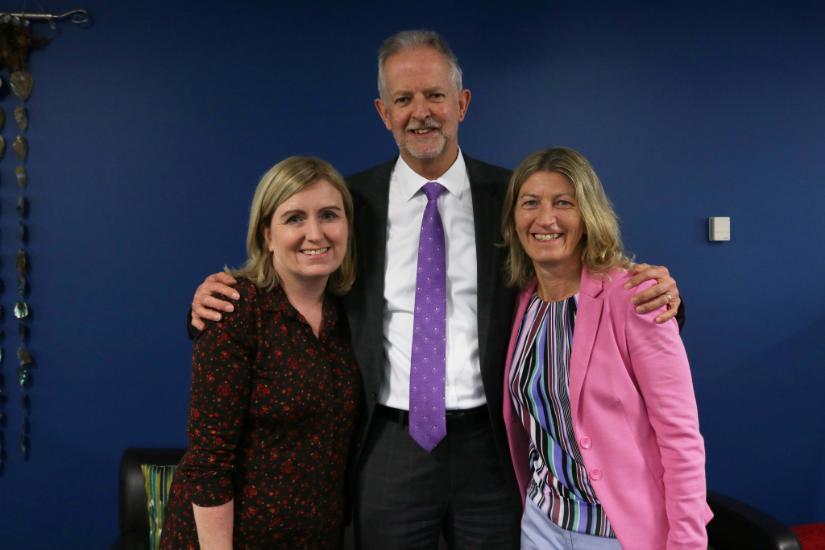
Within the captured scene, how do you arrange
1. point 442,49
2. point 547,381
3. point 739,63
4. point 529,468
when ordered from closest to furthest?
point 547,381, point 529,468, point 442,49, point 739,63

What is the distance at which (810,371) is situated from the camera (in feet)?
9.40

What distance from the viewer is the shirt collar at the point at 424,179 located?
1728 mm

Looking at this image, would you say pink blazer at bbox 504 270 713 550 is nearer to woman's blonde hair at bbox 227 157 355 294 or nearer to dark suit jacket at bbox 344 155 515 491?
dark suit jacket at bbox 344 155 515 491

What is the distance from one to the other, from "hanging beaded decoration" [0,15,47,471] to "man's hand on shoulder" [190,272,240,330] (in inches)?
59.1

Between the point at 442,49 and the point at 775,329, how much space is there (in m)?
2.08

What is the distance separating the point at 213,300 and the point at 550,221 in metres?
0.78

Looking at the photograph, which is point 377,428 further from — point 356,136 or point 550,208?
point 356,136

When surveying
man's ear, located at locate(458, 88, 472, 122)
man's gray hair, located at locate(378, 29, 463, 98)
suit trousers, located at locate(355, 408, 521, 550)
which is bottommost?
suit trousers, located at locate(355, 408, 521, 550)

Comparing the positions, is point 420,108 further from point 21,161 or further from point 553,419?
point 21,161

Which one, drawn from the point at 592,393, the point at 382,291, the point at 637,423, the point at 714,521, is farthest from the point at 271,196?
the point at 714,521

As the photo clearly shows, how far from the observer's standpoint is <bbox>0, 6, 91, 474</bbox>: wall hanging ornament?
8.01 ft

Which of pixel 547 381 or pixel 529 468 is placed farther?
pixel 529 468

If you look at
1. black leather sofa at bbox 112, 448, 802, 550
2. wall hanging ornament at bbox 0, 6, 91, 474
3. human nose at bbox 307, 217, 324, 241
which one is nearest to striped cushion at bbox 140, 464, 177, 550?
black leather sofa at bbox 112, 448, 802, 550

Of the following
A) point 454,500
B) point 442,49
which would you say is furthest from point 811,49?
point 454,500
